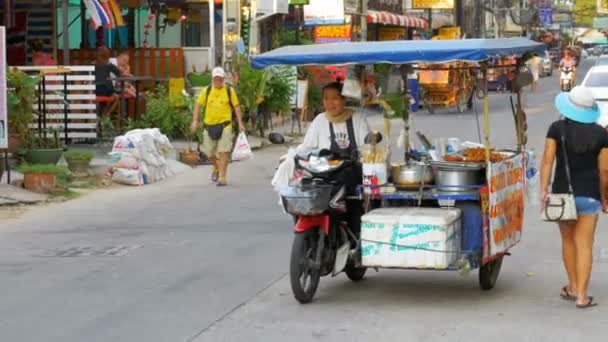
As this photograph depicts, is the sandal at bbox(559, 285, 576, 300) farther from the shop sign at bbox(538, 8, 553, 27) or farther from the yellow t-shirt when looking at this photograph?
Answer: the shop sign at bbox(538, 8, 553, 27)

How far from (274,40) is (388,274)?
25.1 meters

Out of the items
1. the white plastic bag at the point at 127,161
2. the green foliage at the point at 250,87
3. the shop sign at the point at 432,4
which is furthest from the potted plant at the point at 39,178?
the shop sign at the point at 432,4

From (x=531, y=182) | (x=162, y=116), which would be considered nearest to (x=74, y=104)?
(x=162, y=116)

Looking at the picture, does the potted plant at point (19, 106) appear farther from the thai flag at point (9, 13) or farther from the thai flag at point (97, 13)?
the thai flag at point (9, 13)

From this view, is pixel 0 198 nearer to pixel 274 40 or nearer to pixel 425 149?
pixel 425 149

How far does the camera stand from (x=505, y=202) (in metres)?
9.43

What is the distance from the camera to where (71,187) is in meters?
17.6

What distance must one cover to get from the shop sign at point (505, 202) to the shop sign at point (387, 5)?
4026cm

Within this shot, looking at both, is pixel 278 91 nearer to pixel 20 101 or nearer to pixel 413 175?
pixel 20 101

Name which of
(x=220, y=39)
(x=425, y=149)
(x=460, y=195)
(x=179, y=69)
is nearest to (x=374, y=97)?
(x=425, y=149)

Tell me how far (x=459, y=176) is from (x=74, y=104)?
1357 cm

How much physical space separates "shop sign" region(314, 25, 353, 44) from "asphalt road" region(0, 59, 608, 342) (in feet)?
79.6

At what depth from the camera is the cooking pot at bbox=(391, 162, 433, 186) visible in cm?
927

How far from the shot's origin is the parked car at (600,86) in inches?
856
